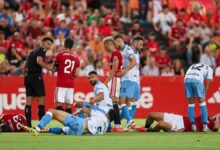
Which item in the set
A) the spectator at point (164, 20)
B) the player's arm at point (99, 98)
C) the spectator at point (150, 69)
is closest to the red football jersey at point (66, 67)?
the player's arm at point (99, 98)

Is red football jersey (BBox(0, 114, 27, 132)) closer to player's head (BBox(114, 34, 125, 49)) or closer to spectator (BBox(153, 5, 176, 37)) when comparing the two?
player's head (BBox(114, 34, 125, 49))

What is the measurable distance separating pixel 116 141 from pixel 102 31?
15.5 metres

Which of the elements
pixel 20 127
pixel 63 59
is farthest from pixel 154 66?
pixel 20 127

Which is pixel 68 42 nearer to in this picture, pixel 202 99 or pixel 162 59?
pixel 202 99

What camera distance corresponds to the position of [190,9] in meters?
35.2

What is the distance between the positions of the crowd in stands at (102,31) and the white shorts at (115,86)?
6931 millimetres

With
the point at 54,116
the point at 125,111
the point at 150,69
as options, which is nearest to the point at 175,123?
the point at 125,111

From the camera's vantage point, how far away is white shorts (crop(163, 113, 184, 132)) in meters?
19.9

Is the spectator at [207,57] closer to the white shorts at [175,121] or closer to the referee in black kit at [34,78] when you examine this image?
the referee in black kit at [34,78]

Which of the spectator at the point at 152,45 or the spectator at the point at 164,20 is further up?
the spectator at the point at 164,20

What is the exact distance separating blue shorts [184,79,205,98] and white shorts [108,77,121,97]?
1.80m

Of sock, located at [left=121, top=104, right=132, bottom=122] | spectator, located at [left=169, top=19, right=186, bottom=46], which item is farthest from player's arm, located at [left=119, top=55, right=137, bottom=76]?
spectator, located at [left=169, top=19, right=186, bottom=46]

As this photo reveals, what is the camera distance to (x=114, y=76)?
21516 mm

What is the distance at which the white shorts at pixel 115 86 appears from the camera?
71.2ft
